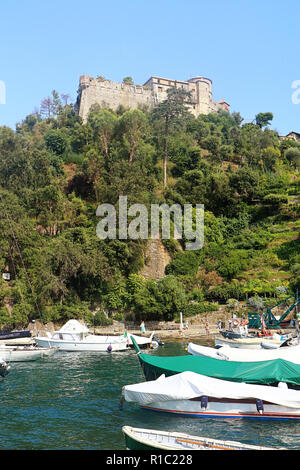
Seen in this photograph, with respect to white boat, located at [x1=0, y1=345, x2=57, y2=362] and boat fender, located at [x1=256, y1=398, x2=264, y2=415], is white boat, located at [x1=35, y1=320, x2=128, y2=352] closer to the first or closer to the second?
white boat, located at [x1=0, y1=345, x2=57, y2=362]

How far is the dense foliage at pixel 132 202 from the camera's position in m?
43.8

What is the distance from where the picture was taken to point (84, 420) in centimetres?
1642

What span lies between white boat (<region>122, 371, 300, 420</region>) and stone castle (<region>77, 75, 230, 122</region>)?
78.9 metres

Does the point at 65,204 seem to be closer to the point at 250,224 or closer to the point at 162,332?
the point at 162,332

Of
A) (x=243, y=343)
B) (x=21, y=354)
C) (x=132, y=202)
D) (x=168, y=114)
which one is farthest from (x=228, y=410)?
(x=168, y=114)

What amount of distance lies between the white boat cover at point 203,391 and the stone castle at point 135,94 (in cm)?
7879

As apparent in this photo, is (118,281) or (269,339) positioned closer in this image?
(269,339)

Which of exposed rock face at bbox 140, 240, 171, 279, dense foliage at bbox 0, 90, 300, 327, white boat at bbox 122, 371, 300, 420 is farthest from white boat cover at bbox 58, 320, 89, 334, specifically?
white boat at bbox 122, 371, 300, 420

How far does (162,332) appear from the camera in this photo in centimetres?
4103

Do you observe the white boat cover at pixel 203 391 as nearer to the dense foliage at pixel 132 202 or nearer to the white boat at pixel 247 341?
the white boat at pixel 247 341

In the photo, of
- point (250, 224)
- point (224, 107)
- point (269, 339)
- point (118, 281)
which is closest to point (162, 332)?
point (118, 281)
